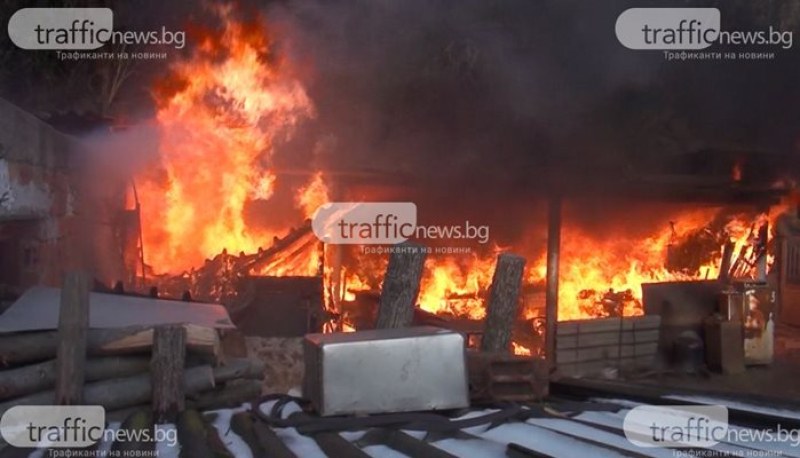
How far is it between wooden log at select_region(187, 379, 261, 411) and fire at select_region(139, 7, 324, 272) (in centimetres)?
866

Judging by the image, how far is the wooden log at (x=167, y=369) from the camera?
181 inches

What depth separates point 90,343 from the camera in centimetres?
480

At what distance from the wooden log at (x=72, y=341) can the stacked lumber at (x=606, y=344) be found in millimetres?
9304

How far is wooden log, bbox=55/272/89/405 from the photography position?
14.8 feet

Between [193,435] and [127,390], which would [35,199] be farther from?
[193,435]

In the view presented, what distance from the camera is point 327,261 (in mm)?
13539

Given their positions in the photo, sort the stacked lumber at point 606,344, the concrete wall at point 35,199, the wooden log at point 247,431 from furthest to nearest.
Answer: the stacked lumber at point 606,344 < the concrete wall at point 35,199 < the wooden log at point 247,431

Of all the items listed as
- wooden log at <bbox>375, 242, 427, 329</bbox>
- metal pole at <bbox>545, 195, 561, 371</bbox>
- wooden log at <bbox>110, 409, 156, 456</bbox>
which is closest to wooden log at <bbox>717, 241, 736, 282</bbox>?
metal pole at <bbox>545, 195, 561, 371</bbox>

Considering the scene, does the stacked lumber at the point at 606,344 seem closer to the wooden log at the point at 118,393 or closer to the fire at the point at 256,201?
the fire at the point at 256,201

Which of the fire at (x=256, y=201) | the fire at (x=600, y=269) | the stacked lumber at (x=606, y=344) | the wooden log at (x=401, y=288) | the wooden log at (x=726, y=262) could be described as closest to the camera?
the wooden log at (x=401, y=288)

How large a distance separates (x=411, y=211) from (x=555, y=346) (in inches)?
161

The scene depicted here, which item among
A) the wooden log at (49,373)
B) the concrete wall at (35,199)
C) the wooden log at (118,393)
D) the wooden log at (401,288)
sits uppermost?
the concrete wall at (35,199)

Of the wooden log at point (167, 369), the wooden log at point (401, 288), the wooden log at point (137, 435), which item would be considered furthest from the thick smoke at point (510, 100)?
the wooden log at point (137, 435)

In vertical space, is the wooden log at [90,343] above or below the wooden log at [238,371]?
above
